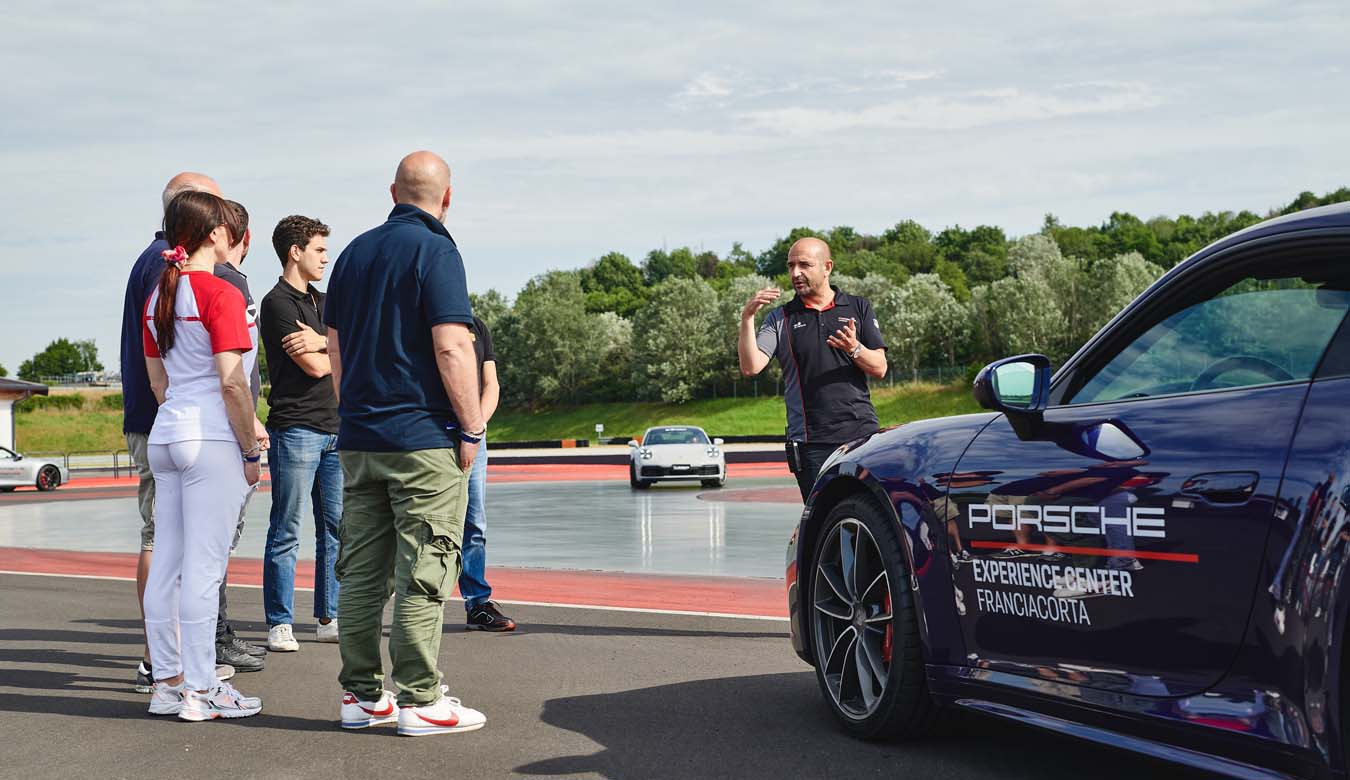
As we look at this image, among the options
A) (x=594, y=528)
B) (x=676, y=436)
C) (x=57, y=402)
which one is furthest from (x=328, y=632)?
(x=57, y=402)

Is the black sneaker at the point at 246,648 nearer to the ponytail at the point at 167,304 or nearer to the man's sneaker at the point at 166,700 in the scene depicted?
the man's sneaker at the point at 166,700

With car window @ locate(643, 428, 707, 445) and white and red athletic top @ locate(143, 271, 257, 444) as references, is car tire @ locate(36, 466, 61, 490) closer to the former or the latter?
car window @ locate(643, 428, 707, 445)

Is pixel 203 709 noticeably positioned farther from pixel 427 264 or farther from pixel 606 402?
pixel 606 402

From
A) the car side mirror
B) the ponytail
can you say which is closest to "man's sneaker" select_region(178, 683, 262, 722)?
the ponytail

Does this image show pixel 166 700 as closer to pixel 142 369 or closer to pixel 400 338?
pixel 142 369

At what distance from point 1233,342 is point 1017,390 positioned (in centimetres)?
58

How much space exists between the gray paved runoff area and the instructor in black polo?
3.56m

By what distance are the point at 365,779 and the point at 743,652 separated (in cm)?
270

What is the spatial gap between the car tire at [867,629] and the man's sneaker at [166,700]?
2.49 meters

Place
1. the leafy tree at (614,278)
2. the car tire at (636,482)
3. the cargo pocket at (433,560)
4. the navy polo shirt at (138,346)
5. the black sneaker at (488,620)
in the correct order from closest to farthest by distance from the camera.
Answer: the cargo pocket at (433,560)
the navy polo shirt at (138,346)
the black sneaker at (488,620)
the car tire at (636,482)
the leafy tree at (614,278)

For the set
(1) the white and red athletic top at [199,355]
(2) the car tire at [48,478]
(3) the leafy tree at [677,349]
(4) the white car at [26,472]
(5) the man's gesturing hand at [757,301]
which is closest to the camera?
(1) the white and red athletic top at [199,355]

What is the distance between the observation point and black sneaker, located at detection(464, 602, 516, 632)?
23.8 feet

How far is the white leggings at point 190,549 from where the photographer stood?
498 cm

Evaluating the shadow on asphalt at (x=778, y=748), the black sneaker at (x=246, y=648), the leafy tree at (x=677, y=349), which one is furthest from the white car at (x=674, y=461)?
the leafy tree at (x=677, y=349)
